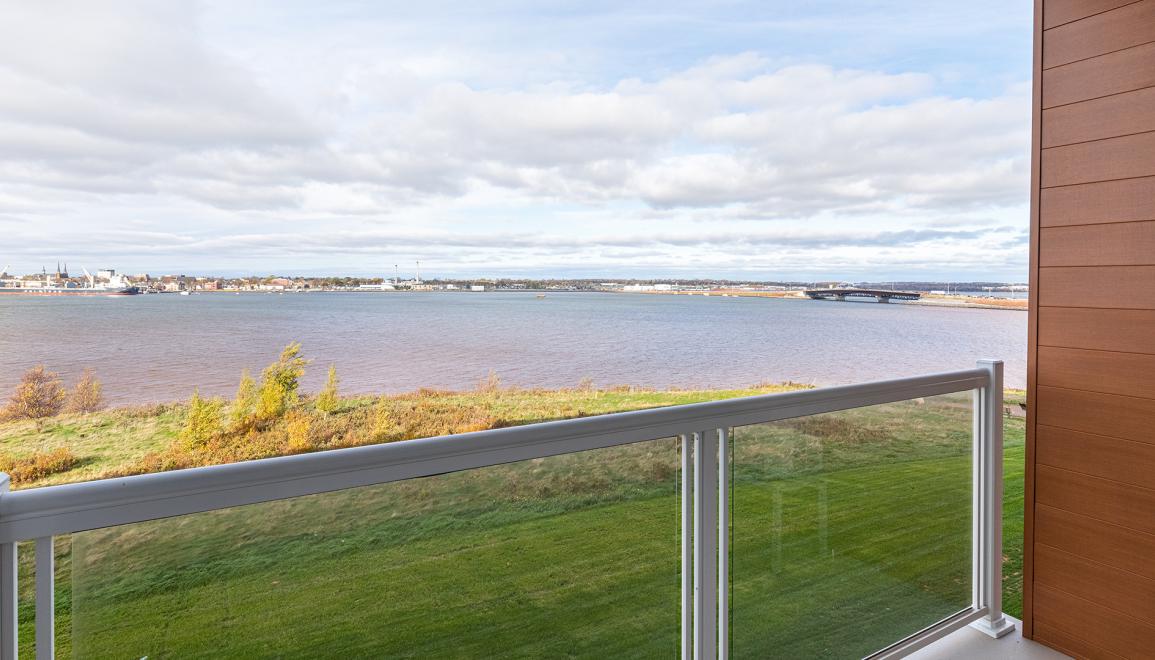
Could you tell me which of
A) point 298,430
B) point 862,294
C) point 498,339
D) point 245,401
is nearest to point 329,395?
point 298,430

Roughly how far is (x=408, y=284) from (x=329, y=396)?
15.8 feet

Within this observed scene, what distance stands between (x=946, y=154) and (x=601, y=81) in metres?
10.5

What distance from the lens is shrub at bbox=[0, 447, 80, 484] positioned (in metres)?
13.2

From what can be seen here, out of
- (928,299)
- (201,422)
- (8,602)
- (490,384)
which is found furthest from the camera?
(490,384)

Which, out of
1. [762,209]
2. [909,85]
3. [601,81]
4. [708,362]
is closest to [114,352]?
[601,81]

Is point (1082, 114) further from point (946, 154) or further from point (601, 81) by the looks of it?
point (946, 154)

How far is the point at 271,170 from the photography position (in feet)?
61.9

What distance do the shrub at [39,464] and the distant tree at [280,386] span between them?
421cm

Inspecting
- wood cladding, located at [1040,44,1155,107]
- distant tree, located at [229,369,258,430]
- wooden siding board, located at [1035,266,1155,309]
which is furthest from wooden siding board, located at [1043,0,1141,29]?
distant tree, located at [229,369,258,430]

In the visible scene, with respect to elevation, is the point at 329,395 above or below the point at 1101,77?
below

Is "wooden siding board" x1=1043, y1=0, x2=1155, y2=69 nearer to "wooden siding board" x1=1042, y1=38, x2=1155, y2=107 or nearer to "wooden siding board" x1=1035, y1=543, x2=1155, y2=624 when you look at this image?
"wooden siding board" x1=1042, y1=38, x2=1155, y2=107

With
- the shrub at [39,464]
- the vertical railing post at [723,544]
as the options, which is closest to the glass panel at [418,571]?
the vertical railing post at [723,544]

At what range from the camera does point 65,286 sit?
51.7 feet

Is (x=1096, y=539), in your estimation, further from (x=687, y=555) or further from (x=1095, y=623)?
(x=687, y=555)
